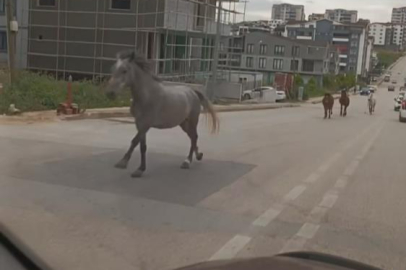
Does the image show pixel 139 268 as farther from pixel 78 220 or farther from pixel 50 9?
pixel 50 9

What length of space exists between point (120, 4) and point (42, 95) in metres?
10.9

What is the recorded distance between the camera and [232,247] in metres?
5.15

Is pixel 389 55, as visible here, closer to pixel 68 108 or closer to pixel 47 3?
pixel 47 3

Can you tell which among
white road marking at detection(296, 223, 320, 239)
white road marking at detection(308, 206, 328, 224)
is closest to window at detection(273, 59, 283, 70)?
white road marking at detection(308, 206, 328, 224)

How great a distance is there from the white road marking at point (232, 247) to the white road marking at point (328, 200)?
2.00 m

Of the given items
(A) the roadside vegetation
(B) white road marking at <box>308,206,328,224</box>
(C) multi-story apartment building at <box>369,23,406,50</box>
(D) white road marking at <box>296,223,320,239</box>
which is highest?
(C) multi-story apartment building at <box>369,23,406,50</box>

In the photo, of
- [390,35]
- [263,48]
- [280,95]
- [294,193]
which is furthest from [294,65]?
[294,193]

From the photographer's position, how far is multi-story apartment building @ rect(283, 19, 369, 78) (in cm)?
5663

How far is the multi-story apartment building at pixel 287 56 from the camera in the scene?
74000mm

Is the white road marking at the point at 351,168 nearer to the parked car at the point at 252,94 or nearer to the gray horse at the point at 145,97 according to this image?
the gray horse at the point at 145,97

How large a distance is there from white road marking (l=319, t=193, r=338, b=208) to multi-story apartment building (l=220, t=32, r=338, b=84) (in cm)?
6415

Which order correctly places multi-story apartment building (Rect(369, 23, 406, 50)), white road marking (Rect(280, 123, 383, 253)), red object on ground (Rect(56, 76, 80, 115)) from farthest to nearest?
multi-story apartment building (Rect(369, 23, 406, 50)) → red object on ground (Rect(56, 76, 80, 115)) → white road marking (Rect(280, 123, 383, 253))

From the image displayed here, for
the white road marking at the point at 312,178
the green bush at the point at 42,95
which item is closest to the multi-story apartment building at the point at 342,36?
the green bush at the point at 42,95

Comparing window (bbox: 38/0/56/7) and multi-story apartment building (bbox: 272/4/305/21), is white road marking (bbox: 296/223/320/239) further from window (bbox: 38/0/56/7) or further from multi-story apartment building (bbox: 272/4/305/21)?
multi-story apartment building (bbox: 272/4/305/21)
